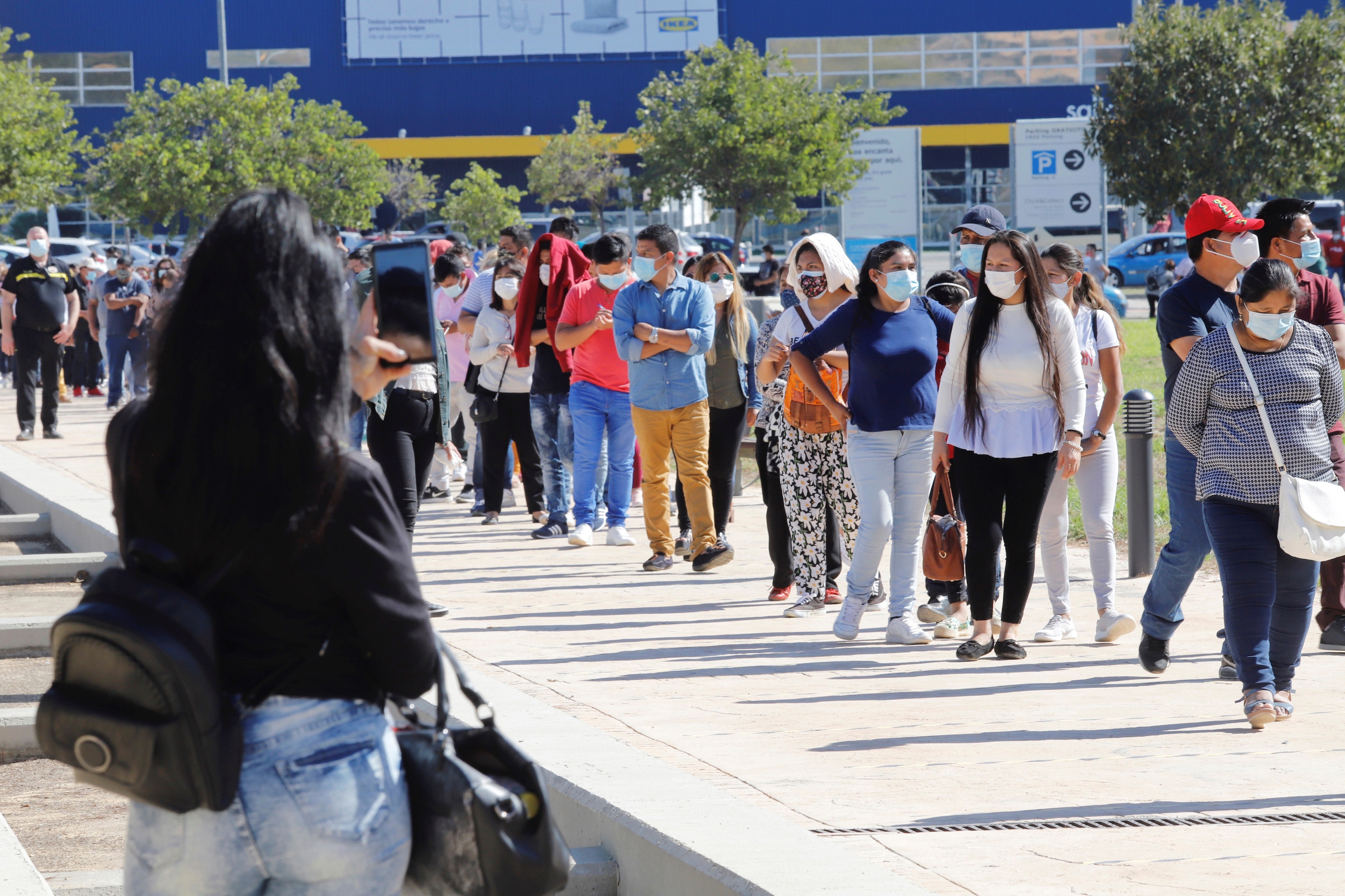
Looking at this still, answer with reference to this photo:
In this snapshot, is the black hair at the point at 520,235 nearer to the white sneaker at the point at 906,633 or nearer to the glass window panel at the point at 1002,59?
the white sneaker at the point at 906,633

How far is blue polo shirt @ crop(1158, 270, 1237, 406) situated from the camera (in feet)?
21.7

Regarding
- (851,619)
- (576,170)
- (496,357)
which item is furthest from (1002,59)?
(851,619)

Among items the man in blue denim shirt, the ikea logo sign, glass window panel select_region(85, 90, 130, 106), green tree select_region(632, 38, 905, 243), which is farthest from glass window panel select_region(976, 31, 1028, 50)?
the man in blue denim shirt

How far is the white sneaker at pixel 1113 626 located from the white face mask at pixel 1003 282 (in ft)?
5.50

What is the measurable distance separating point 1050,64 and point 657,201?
Answer: 29172mm

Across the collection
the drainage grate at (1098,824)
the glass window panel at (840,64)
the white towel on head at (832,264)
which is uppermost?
the glass window panel at (840,64)

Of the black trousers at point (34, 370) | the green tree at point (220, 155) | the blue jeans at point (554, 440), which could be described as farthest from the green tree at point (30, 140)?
the blue jeans at point (554, 440)

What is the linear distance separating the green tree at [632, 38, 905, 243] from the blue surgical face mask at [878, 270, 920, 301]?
34.4 m

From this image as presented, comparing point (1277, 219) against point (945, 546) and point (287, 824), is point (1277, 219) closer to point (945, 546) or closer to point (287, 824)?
point (945, 546)

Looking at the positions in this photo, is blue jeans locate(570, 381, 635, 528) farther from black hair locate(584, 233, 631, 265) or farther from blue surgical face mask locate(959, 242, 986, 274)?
blue surgical face mask locate(959, 242, 986, 274)

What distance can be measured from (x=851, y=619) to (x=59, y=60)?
64462 millimetres

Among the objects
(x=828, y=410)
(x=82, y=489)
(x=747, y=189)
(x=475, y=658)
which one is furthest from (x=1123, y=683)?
(x=747, y=189)

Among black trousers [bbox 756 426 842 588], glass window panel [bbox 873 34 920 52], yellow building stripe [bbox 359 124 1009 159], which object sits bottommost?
black trousers [bbox 756 426 842 588]

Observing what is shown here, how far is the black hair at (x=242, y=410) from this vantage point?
7.87ft
